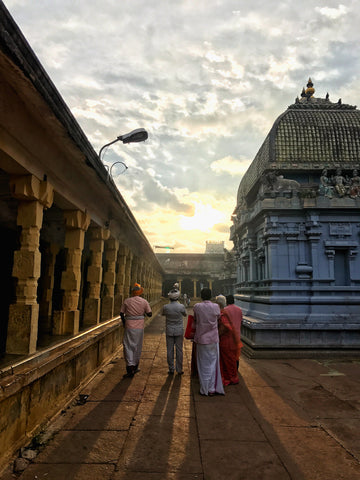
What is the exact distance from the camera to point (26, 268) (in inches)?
149

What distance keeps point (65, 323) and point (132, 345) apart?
1.33 metres

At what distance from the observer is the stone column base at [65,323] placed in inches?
199

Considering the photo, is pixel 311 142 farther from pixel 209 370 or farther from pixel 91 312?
pixel 91 312

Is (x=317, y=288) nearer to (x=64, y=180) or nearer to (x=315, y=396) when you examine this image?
(x=315, y=396)

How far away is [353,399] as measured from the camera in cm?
476

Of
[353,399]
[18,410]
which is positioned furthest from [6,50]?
[353,399]

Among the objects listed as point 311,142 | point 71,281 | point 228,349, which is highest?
point 311,142

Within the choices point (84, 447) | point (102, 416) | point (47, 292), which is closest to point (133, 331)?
point (102, 416)

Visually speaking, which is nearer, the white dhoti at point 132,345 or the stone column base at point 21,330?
the stone column base at point 21,330

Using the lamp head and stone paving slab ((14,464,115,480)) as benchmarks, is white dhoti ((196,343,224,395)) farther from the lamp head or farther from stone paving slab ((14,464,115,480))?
the lamp head

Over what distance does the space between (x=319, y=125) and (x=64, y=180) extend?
9.63 metres

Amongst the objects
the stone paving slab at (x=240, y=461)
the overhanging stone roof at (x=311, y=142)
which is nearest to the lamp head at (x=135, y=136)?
the overhanging stone roof at (x=311, y=142)

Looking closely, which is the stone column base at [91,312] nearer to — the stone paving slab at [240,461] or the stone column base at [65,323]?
the stone column base at [65,323]

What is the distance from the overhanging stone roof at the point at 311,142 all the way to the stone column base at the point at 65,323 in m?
7.86
